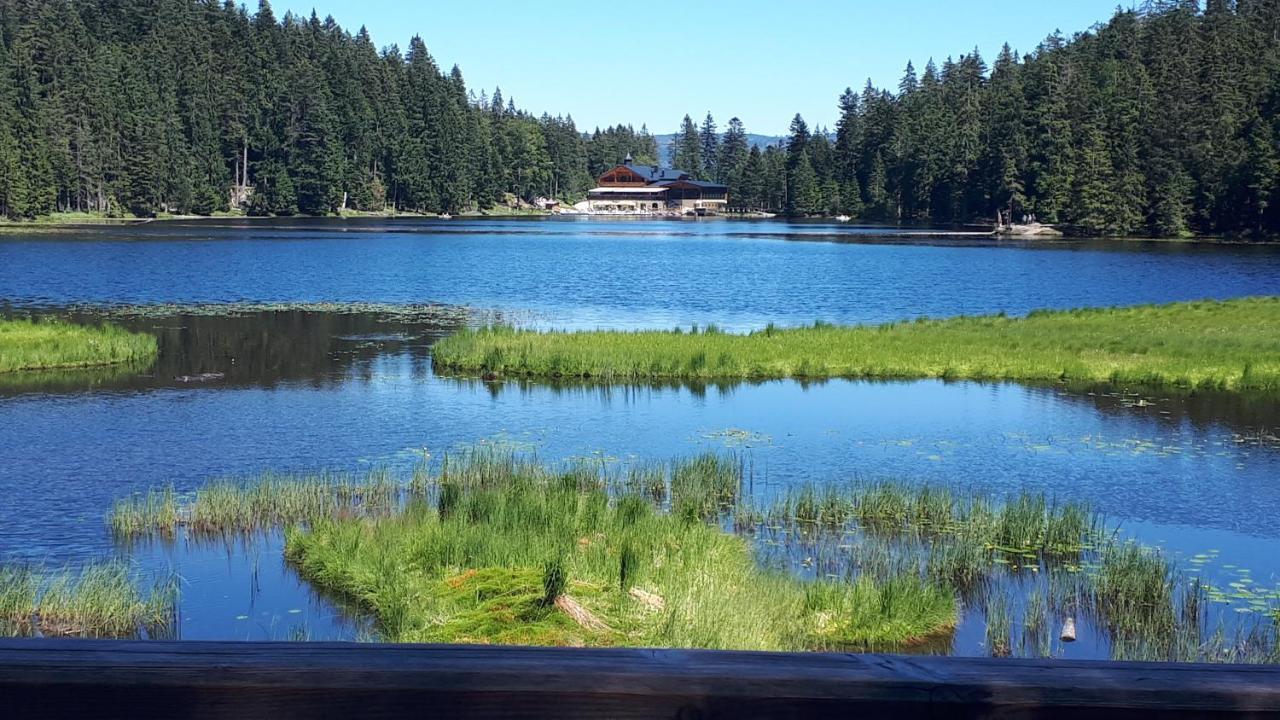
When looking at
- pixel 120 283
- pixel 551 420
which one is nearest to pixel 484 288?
pixel 120 283

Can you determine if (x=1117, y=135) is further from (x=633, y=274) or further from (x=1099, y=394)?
→ (x=1099, y=394)

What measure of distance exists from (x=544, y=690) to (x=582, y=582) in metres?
9.46

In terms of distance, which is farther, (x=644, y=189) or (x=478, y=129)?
(x=644, y=189)

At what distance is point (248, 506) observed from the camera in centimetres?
1574

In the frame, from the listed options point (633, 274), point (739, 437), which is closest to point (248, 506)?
point (739, 437)

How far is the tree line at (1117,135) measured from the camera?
10419cm

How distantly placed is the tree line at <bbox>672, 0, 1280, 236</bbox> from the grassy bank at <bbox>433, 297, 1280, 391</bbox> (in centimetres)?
7508

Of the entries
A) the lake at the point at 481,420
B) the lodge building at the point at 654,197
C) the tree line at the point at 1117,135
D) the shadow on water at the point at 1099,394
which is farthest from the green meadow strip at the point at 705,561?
the lodge building at the point at 654,197

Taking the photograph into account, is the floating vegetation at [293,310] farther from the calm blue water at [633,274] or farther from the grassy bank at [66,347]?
the grassy bank at [66,347]

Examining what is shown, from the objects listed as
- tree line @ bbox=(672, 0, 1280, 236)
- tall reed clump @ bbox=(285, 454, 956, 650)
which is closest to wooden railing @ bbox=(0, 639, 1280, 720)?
tall reed clump @ bbox=(285, 454, 956, 650)

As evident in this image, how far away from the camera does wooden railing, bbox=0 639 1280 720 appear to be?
194 cm

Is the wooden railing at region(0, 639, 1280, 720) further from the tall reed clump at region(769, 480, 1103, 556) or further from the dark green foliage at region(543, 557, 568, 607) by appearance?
the tall reed clump at region(769, 480, 1103, 556)

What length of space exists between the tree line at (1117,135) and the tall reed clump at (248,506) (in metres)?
98.5

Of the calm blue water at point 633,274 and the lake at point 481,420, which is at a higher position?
the calm blue water at point 633,274
